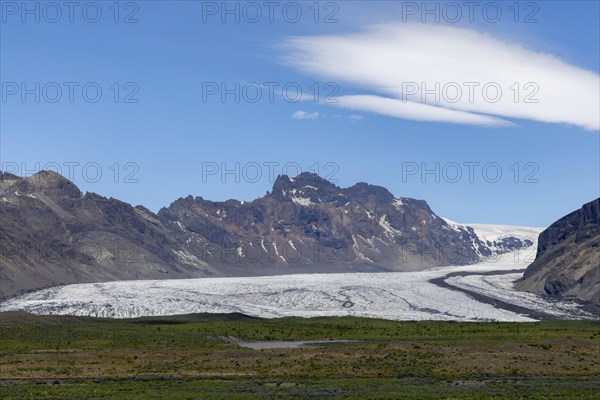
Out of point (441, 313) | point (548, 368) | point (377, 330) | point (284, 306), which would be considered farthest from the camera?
point (284, 306)

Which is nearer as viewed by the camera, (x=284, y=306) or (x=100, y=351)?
(x=100, y=351)

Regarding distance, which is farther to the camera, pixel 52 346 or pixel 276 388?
pixel 52 346

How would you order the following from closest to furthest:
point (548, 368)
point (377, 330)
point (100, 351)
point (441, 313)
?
point (548, 368) → point (100, 351) → point (377, 330) → point (441, 313)

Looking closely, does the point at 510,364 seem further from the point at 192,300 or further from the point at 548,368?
the point at 192,300

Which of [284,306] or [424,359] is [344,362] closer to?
[424,359]

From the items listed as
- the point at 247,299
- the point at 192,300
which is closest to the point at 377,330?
the point at 192,300

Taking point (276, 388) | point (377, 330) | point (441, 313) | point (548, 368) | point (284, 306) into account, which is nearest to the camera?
point (276, 388)

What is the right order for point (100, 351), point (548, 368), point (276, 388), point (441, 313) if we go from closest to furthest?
point (276, 388), point (548, 368), point (100, 351), point (441, 313)

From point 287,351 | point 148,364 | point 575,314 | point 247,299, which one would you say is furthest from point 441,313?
point 148,364
